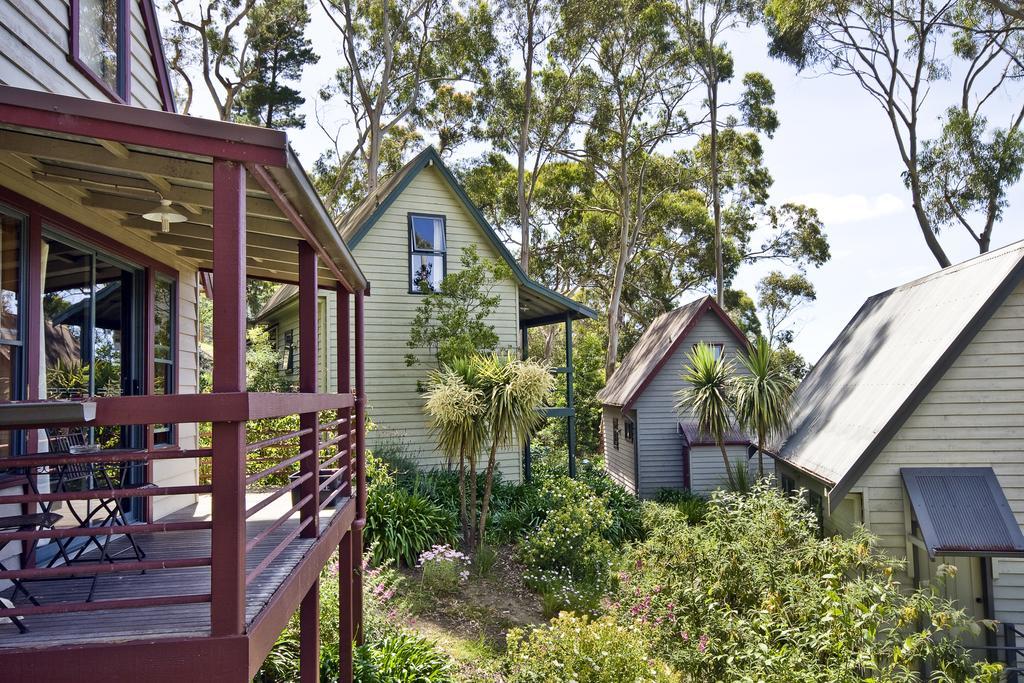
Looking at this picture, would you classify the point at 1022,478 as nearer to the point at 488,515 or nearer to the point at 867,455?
the point at 867,455

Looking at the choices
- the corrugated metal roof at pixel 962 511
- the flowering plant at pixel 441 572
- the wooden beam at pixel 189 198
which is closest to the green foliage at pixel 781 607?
the corrugated metal roof at pixel 962 511

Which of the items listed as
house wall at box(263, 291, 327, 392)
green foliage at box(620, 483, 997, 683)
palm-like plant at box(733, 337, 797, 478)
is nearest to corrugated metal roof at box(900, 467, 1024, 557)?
green foliage at box(620, 483, 997, 683)

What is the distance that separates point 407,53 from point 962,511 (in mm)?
24404

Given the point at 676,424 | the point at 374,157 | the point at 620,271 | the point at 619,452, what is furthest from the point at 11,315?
the point at 620,271

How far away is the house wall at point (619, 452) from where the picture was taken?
803 inches

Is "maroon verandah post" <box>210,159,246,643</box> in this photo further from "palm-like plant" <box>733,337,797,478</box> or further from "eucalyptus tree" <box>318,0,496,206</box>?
"eucalyptus tree" <box>318,0,496,206</box>

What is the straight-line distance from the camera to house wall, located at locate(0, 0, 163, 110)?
5.30 meters

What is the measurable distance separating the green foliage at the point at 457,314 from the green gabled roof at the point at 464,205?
0.73m

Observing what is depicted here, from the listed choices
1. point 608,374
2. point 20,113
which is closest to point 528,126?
point 608,374

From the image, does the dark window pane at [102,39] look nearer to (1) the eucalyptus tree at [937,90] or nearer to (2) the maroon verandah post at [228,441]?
(2) the maroon verandah post at [228,441]

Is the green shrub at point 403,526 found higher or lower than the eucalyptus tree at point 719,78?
lower

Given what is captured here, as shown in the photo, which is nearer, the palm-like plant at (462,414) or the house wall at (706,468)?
the palm-like plant at (462,414)

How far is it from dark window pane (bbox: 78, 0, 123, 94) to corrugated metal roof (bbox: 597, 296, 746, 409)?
1475cm

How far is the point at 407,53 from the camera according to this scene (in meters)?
27.3
